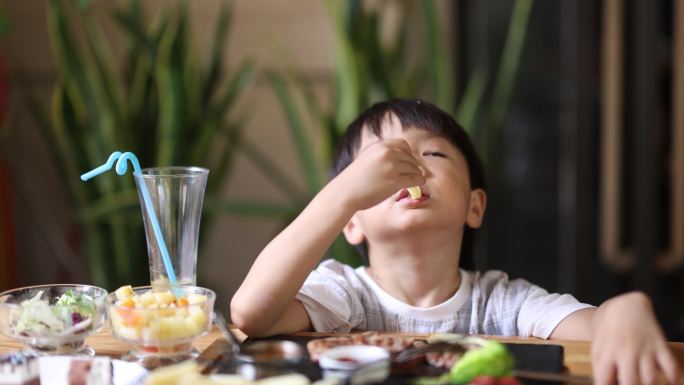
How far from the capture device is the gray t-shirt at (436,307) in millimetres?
1151

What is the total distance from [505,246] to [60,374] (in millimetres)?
2575

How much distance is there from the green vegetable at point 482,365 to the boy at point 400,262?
135mm

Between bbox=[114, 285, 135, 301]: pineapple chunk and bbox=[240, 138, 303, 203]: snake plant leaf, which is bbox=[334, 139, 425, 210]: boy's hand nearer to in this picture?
bbox=[114, 285, 135, 301]: pineapple chunk

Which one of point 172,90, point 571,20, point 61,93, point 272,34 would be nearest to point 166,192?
point 172,90

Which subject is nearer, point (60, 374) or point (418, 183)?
point (60, 374)

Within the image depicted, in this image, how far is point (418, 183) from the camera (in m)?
1.07

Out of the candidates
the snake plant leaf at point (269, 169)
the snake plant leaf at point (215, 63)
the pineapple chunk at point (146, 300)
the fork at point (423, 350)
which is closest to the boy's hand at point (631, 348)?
the fork at point (423, 350)

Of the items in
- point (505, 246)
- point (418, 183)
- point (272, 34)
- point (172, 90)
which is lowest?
point (505, 246)

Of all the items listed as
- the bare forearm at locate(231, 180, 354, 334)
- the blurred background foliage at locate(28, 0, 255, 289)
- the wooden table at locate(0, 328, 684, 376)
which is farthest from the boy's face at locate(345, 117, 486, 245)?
the blurred background foliage at locate(28, 0, 255, 289)

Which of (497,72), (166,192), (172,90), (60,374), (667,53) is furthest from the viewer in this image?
(497,72)

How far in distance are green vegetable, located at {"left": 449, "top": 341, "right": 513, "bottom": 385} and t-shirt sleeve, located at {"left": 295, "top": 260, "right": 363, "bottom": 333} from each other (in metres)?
0.33

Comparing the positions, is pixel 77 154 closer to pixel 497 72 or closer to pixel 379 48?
pixel 379 48

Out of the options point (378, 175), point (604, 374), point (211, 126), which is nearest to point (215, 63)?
point (211, 126)

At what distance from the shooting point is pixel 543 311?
1.13m
